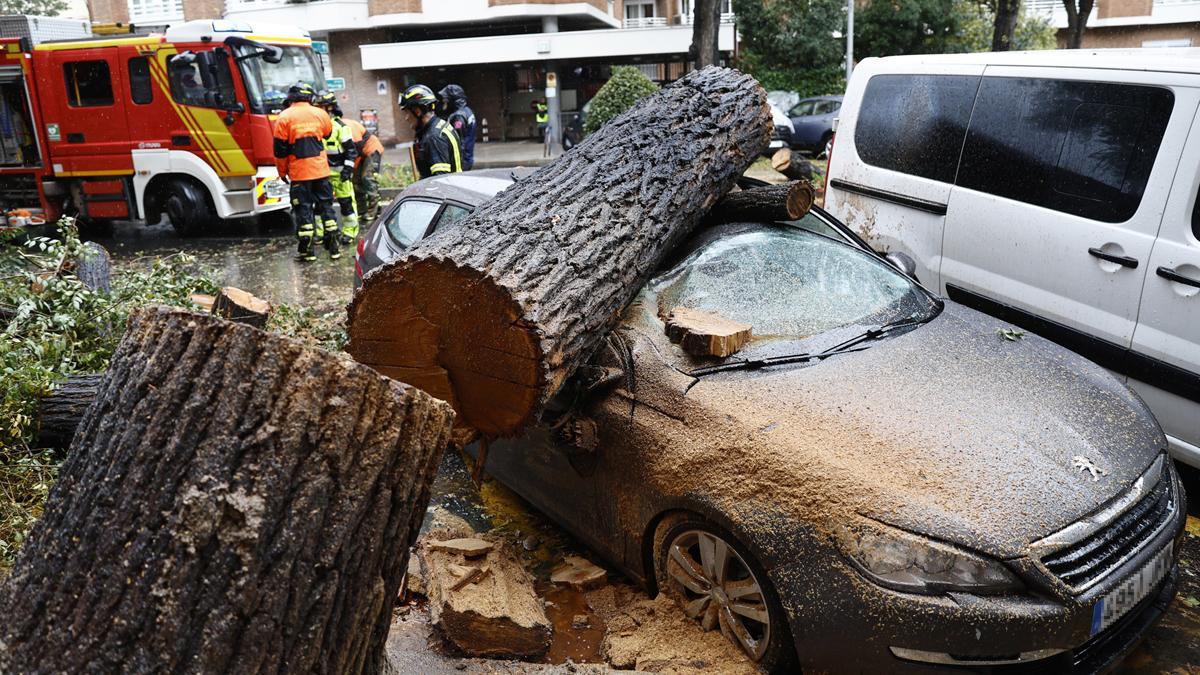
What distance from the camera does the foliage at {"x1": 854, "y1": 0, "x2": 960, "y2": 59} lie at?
28.5 meters

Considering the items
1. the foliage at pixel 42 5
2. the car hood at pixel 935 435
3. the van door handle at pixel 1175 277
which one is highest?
the foliage at pixel 42 5

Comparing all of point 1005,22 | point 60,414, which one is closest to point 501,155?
point 1005,22

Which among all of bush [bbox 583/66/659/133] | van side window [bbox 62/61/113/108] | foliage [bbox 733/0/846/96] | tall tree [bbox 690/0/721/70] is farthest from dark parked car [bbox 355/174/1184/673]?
foliage [bbox 733/0/846/96]

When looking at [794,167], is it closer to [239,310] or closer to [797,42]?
[239,310]

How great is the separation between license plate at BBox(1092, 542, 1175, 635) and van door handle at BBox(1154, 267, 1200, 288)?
1566 mm

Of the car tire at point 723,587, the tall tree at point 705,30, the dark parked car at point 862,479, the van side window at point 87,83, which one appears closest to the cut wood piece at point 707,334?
the dark parked car at point 862,479

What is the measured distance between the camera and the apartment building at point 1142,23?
3306cm

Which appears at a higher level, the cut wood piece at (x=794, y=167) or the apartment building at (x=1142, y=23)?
the apartment building at (x=1142, y=23)

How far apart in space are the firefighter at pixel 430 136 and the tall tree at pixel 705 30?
7.76 m

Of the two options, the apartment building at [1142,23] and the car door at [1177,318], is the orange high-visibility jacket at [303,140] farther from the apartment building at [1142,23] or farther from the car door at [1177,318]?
the apartment building at [1142,23]

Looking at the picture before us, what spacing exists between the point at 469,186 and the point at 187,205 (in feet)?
26.8

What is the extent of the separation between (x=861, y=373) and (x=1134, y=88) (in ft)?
7.63

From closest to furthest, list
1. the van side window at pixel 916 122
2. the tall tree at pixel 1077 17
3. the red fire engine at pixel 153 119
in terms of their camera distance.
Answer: the van side window at pixel 916 122, the red fire engine at pixel 153 119, the tall tree at pixel 1077 17

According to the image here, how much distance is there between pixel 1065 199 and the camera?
4.53 m
